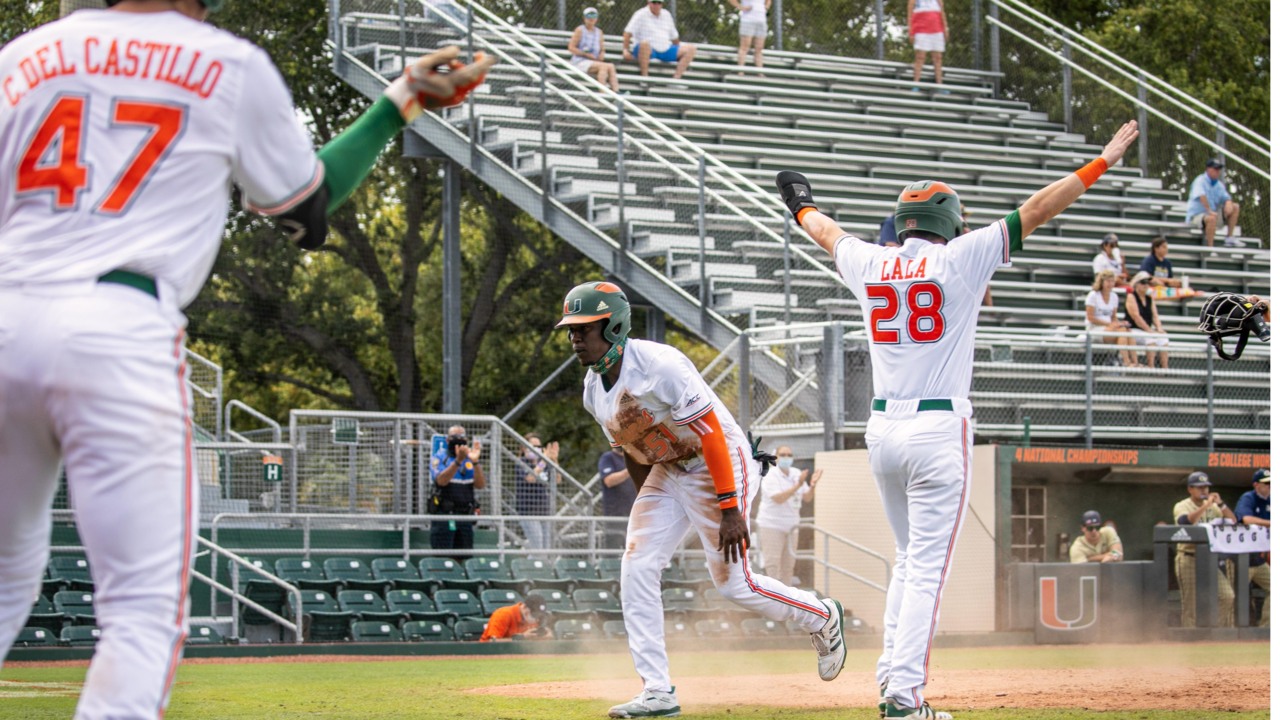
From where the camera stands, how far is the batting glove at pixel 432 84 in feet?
13.5

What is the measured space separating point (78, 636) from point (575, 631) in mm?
4387

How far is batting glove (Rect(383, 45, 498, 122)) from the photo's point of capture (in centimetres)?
410

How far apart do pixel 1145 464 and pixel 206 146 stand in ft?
52.3

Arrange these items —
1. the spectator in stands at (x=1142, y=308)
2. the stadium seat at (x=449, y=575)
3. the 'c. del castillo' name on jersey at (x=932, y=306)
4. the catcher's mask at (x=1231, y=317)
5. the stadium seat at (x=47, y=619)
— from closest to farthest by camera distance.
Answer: the 'c. del castillo' name on jersey at (x=932, y=306)
the catcher's mask at (x=1231, y=317)
the stadium seat at (x=47, y=619)
the stadium seat at (x=449, y=575)
the spectator in stands at (x=1142, y=308)

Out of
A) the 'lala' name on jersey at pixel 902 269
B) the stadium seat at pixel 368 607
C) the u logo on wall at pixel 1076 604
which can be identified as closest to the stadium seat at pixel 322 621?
the stadium seat at pixel 368 607

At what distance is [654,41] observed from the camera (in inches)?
987

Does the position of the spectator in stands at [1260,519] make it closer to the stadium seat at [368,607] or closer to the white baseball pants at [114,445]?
the stadium seat at [368,607]

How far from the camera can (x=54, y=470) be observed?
3596 millimetres

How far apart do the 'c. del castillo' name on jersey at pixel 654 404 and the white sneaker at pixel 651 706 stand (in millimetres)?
1144

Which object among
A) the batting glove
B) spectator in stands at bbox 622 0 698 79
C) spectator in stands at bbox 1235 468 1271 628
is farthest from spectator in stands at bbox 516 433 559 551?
the batting glove

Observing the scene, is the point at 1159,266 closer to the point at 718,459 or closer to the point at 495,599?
the point at 495,599

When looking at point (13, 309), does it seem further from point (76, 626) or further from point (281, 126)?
point (76, 626)

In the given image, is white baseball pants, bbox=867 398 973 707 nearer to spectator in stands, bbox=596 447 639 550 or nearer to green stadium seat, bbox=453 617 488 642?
green stadium seat, bbox=453 617 488 642

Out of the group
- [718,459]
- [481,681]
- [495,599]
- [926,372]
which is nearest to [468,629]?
[495,599]
